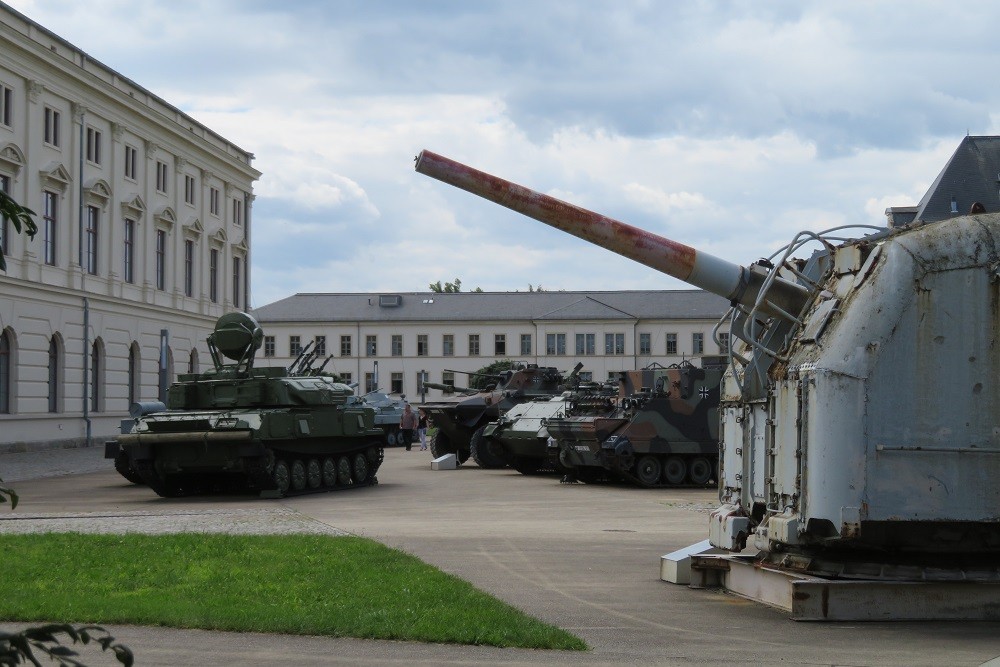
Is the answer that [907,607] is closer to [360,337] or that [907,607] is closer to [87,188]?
[87,188]

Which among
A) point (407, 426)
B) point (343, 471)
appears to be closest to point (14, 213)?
point (343, 471)

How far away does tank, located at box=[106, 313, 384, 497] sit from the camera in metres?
20.3

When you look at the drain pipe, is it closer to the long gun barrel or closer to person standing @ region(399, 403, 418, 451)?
person standing @ region(399, 403, 418, 451)

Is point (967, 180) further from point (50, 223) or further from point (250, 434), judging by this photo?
point (250, 434)

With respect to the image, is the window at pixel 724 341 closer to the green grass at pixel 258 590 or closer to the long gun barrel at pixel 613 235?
the long gun barrel at pixel 613 235

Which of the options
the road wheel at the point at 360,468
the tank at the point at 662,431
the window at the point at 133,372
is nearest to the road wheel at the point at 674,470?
the tank at the point at 662,431

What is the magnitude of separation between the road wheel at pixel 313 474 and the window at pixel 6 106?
17.5 metres

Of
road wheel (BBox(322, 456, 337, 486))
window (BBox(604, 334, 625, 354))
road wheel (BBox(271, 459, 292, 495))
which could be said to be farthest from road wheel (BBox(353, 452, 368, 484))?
window (BBox(604, 334, 625, 354))

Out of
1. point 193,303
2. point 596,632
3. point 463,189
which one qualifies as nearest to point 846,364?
point 596,632

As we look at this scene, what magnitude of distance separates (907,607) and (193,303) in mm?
43513

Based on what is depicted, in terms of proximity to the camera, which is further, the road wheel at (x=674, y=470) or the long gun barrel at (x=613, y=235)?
the road wheel at (x=674, y=470)

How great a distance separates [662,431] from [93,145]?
24.0 m

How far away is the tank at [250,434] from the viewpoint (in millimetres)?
20312

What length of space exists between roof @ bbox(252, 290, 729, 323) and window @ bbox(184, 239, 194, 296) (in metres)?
41.7
